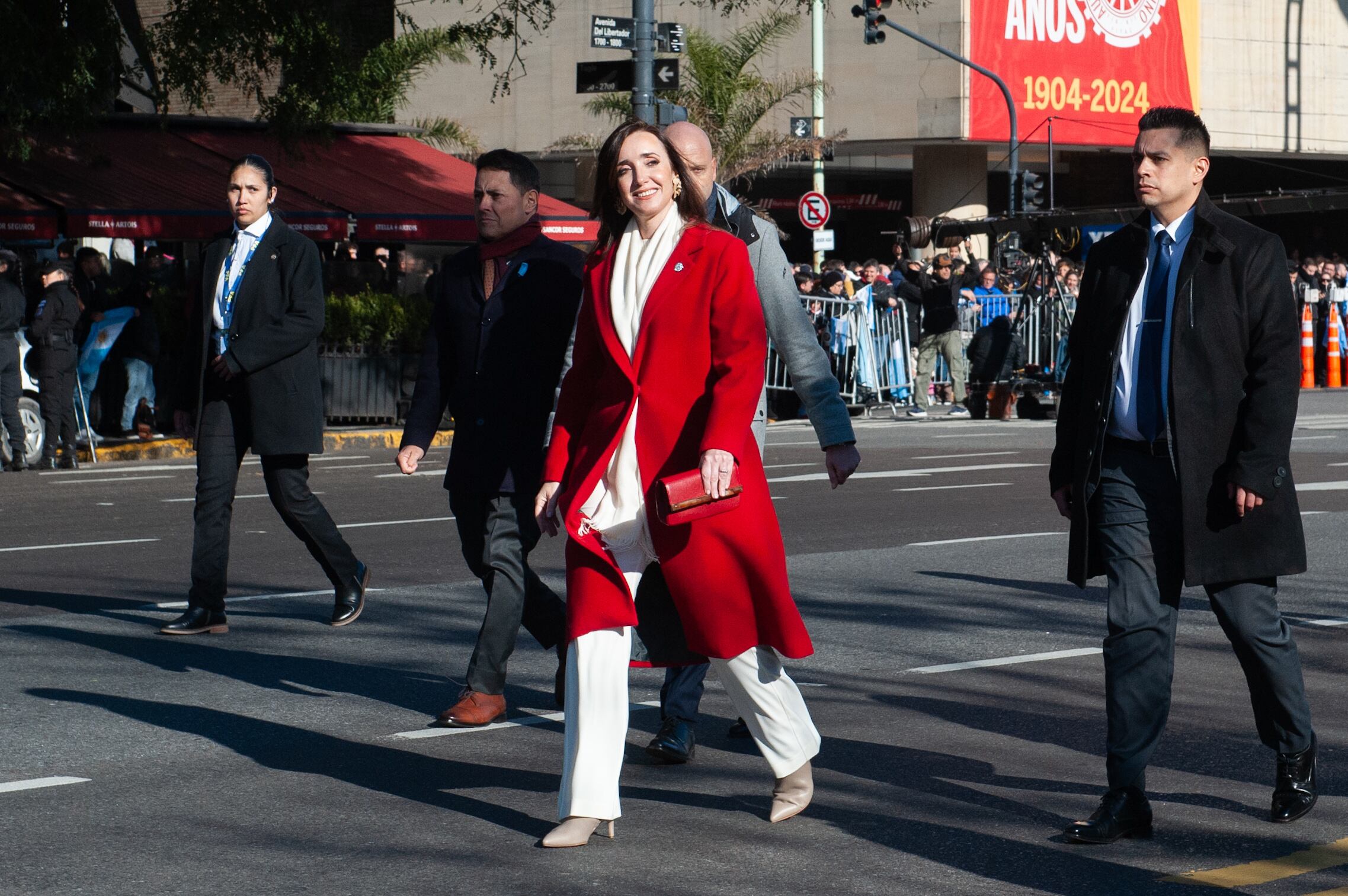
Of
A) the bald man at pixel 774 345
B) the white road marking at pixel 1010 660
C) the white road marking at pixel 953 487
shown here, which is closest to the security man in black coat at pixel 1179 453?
the bald man at pixel 774 345

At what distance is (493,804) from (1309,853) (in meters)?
2.14

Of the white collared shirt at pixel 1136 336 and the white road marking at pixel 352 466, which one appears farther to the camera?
the white road marking at pixel 352 466

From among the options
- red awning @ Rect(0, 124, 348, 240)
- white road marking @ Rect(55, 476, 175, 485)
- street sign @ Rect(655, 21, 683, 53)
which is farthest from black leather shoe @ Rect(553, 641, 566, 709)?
red awning @ Rect(0, 124, 348, 240)

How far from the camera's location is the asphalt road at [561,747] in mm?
4820

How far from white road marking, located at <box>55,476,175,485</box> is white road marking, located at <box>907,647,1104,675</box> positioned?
10427 millimetres

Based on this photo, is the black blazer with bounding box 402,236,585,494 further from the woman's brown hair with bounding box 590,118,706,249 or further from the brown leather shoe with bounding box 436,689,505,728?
the woman's brown hair with bounding box 590,118,706,249

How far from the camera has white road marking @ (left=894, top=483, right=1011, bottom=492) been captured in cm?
1477

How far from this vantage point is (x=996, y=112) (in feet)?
129

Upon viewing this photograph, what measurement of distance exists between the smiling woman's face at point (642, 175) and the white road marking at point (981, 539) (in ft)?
21.4

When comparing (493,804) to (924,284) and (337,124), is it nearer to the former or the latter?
(924,284)

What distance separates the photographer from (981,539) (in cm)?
1170

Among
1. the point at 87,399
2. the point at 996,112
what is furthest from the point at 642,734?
the point at 996,112

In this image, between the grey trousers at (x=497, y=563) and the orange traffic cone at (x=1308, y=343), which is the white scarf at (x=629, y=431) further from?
the orange traffic cone at (x=1308, y=343)

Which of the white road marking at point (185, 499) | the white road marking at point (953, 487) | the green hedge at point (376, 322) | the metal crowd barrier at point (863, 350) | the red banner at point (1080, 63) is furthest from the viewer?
the red banner at point (1080, 63)
